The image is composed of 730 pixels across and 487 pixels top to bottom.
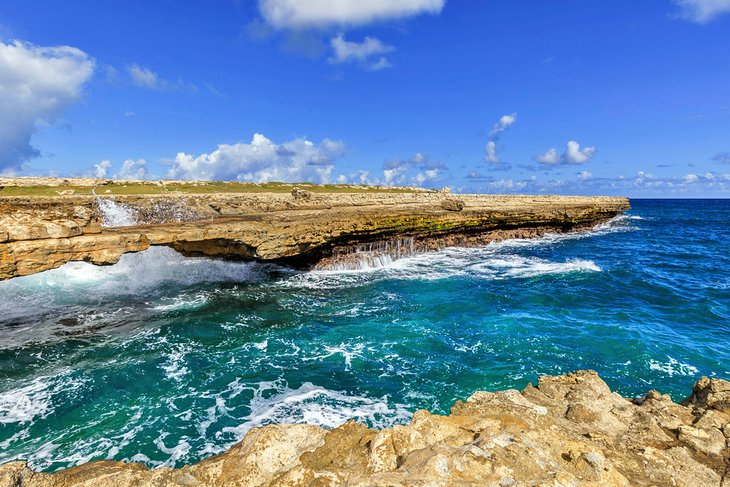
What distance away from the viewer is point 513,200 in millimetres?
45188

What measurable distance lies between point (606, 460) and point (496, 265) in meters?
21.3

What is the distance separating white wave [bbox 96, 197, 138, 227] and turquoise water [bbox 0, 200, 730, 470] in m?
3.64

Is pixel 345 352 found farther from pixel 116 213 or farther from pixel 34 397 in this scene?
pixel 116 213

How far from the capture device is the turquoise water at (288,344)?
8.03 meters

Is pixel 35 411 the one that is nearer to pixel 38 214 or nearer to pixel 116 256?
pixel 116 256

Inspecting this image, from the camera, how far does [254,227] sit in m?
17.4

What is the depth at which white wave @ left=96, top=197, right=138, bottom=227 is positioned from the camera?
22516 mm

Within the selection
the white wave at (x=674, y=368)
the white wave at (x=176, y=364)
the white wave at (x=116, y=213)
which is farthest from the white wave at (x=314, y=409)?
the white wave at (x=116, y=213)

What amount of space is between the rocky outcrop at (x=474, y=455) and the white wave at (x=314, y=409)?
3.20 meters

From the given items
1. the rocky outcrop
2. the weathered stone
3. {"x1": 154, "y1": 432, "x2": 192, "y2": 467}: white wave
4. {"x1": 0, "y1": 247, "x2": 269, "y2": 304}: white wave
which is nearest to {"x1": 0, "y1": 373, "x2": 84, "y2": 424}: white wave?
{"x1": 154, "y1": 432, "x2": 192, "y2": 467}: white wave

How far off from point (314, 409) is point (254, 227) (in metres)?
10.9

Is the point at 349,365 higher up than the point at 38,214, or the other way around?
the point at 38,214

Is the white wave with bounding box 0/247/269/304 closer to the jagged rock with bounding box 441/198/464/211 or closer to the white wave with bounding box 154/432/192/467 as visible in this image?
the white wave with bounding box 154/432/192/467

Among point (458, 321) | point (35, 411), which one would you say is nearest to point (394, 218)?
point (458, 321)
